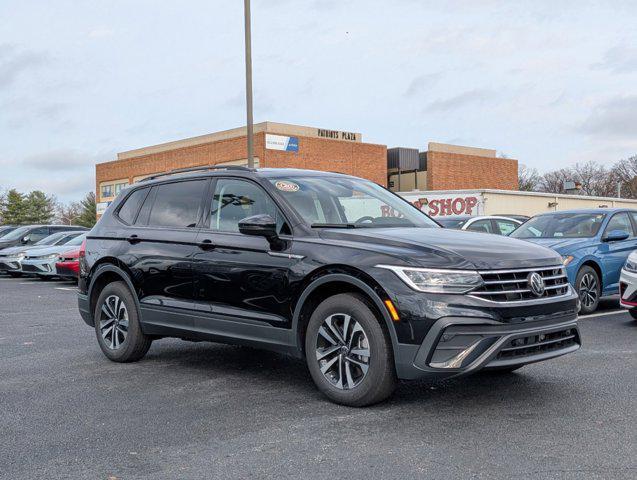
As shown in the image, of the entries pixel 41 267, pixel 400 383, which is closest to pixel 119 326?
pixel 400 383

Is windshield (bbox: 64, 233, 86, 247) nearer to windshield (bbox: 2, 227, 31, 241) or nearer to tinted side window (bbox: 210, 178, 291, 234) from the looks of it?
windshield (bbox: 2, 227, 31, 241)

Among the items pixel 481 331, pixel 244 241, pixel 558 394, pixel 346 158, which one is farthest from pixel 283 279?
pixel 346 158

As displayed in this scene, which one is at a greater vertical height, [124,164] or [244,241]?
[124,164]

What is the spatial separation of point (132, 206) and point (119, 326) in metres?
1.19

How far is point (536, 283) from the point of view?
5.26 meters

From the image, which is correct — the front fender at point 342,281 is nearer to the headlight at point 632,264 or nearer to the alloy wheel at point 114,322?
the alloy wheel at point 114,322

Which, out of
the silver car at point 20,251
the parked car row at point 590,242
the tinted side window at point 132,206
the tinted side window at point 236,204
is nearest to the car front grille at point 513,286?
the tinted side window at point 236,204

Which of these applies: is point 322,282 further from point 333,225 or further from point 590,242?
point 590,242

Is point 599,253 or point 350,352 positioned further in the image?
point 599,253

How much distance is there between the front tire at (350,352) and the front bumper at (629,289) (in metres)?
5.30

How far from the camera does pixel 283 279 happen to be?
5.77 meters

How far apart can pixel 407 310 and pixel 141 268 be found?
3.02 m

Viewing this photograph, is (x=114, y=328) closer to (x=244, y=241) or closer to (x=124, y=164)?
(x=244, y=241)

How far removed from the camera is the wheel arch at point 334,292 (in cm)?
514
